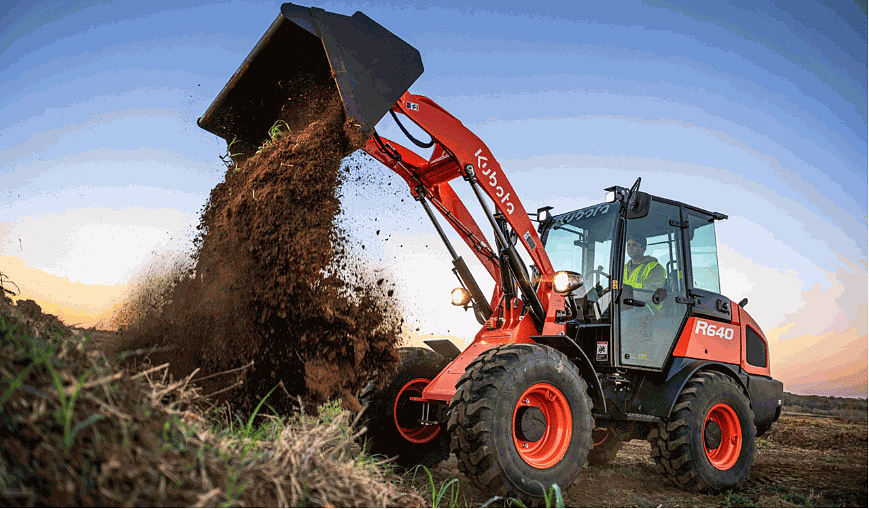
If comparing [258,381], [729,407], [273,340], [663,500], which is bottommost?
[663,500]

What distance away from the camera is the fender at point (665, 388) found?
497 centimetres

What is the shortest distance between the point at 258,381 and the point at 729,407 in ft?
14.0

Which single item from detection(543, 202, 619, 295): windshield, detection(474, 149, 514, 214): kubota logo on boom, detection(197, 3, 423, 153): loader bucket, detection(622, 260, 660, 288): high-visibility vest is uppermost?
detection(197, 3, 423, 153): loader bucket

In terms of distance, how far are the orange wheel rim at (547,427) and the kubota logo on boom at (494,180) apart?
1593 mm

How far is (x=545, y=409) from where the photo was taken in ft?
14.0

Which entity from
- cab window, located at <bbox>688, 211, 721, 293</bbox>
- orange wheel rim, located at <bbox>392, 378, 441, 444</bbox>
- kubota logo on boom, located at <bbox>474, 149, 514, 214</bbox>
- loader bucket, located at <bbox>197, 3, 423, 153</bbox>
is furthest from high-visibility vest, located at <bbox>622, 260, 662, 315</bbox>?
loader bucket, located at <bbox>197, 3, 423, 153</bbox>

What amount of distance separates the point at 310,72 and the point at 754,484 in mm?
5622

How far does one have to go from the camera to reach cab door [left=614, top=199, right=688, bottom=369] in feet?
16.4

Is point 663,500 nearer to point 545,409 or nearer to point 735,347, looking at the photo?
point 545,409

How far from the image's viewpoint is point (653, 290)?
521 cm

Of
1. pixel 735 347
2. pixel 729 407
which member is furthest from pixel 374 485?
pixel 735 347

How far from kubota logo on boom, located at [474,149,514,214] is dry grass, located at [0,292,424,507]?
3.04 metres

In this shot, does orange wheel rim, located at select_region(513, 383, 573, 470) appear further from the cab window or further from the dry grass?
the cab window

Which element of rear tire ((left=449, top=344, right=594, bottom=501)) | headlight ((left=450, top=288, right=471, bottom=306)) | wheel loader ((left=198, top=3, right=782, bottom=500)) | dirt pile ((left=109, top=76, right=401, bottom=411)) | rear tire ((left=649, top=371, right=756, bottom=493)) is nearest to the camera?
rear tire ((left=449, top=344, right=594, bottom=501))
